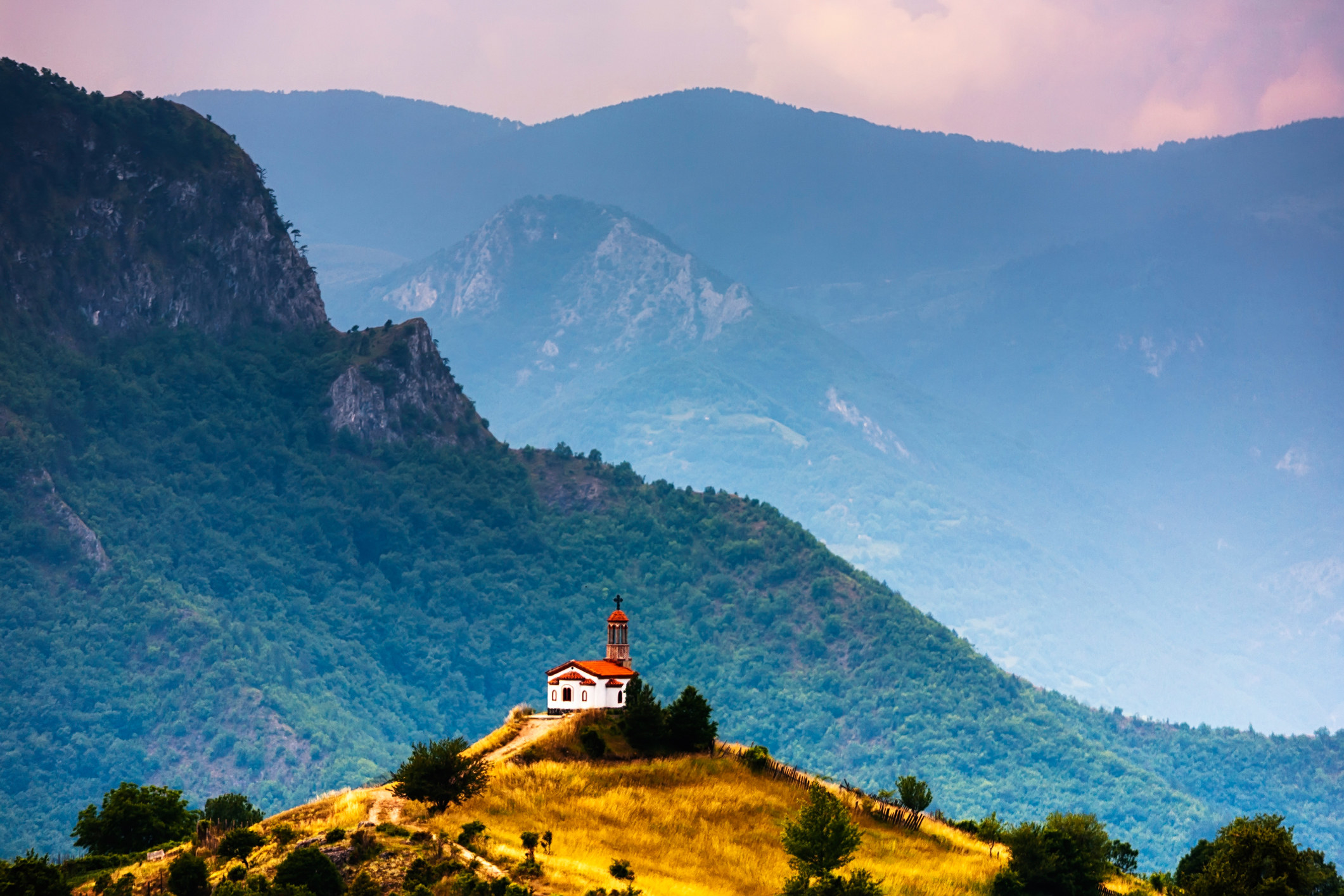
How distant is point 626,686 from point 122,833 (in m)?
31.0

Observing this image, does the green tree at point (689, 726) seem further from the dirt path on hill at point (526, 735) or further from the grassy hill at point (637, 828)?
the dirt path on hill at point (526, 735)

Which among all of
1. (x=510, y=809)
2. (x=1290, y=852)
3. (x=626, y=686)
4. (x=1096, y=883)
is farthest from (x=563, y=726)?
(x=1290, y=852)

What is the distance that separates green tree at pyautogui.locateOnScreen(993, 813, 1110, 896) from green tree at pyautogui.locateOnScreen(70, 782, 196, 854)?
46.6 m

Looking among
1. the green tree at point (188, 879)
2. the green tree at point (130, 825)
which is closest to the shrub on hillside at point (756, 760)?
the green tree at point (130, 825)

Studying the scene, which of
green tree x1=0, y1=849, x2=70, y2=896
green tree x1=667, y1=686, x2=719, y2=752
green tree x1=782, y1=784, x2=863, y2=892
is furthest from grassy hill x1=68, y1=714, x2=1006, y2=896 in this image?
green tree x1=0, y1=849, x2=70, y2=896

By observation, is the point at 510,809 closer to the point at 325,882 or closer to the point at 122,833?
the point at 325,882

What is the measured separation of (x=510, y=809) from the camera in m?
96.4

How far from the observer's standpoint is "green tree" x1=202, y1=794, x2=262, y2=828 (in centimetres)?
11662

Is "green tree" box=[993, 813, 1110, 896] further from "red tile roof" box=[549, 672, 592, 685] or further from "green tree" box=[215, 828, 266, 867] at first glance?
"green tree" box=[215, 828, 266, 867]

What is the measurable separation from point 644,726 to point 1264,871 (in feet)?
111

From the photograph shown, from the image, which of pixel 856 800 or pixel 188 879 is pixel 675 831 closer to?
pixel 856 800

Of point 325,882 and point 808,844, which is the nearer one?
point 325,882

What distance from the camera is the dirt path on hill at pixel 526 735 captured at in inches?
4140

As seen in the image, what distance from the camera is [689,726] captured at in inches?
4370
